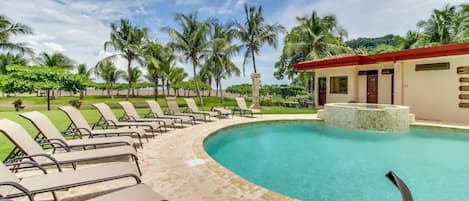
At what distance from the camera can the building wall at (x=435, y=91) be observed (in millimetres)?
11602

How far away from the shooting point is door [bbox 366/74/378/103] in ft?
50.2

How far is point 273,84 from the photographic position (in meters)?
31.1

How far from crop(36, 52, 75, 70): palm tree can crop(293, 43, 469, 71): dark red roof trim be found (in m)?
23.4

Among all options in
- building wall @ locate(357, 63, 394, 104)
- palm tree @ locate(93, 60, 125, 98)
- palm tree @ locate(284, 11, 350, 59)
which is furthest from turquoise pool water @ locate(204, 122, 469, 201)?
palm tree @ locate(93, 60, 125, 98)

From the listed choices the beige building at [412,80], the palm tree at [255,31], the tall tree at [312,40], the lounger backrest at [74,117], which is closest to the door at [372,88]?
the beige building at [412,80]

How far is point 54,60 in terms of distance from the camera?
2803 centimetres

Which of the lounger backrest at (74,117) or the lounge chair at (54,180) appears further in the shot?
the lounger backrest at (74,117)

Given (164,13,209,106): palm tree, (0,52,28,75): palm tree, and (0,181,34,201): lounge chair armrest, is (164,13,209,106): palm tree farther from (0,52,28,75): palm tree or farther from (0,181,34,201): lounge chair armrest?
(0,52,28,75): palm tree

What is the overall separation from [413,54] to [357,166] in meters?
8.33

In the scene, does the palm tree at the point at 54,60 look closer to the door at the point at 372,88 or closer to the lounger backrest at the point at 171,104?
the lounger backrest at the point at 171,104

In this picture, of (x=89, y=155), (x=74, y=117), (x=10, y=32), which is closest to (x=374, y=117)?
(x=74, y=117)

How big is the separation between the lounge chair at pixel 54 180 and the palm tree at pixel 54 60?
28.9m

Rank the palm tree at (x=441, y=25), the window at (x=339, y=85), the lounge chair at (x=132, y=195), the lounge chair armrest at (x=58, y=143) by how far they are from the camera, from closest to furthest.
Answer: the lounge chair at (x=132, y=195) < the lounge chair armrest at (x=58, y=143) < the window at (x=339, y=85) < the palm tree at (x=441, y=25)

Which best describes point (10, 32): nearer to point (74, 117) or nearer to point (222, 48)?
point (222, 48)
